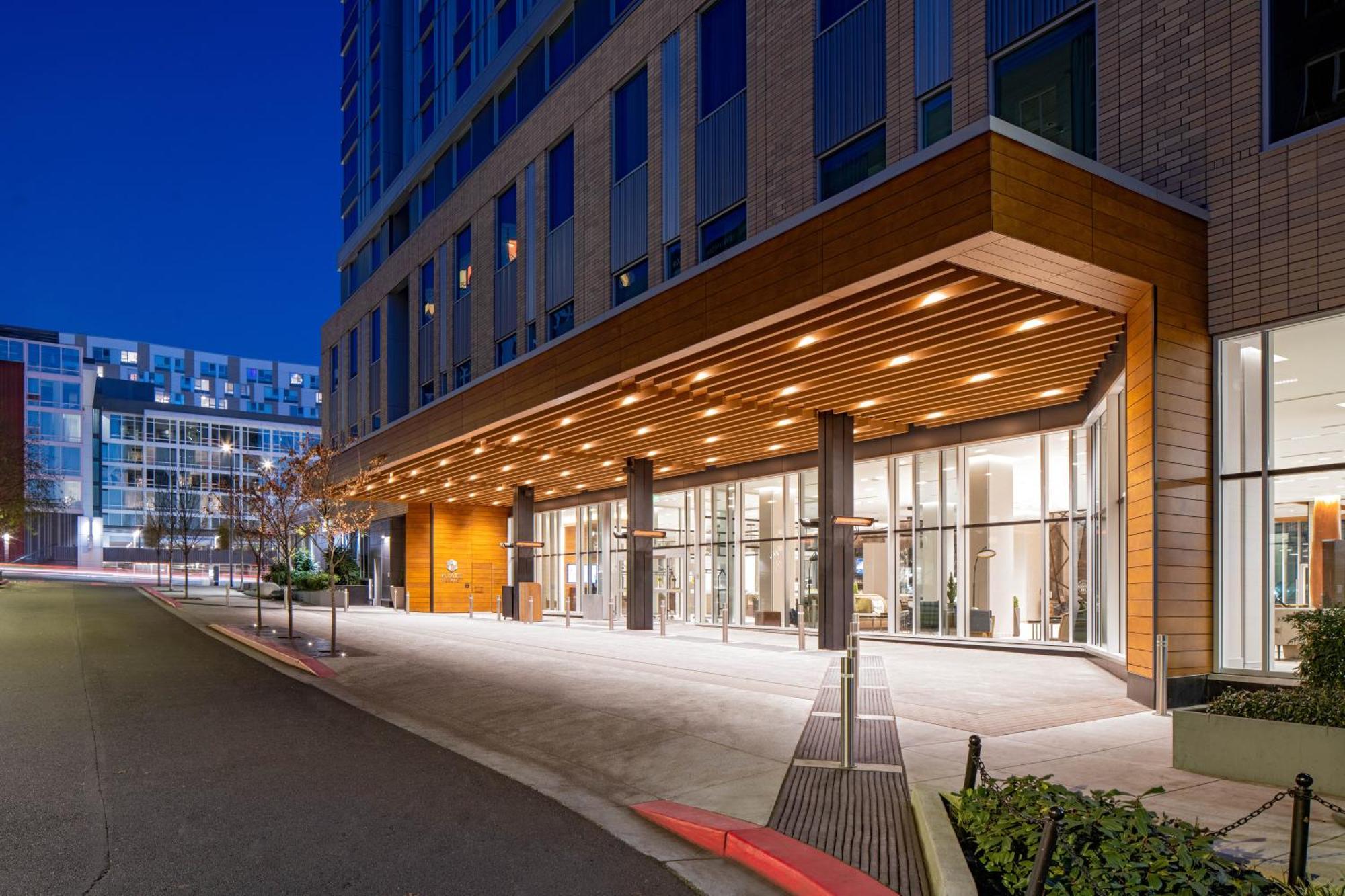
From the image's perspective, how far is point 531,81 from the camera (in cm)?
3291

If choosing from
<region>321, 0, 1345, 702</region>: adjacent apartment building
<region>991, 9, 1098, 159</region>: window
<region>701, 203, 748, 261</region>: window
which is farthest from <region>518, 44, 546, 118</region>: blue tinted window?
<region>991, 9, 1098, 159</region>: window

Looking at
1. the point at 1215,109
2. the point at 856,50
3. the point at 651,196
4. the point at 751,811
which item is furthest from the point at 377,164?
the point at 751,811

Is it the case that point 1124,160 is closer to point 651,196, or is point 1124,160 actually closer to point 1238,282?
point 1238,282

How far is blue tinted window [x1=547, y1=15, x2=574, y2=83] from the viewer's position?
30453mm

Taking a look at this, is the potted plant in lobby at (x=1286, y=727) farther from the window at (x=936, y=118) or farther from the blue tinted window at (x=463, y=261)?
the blue tinted window at (x=463, y=261)

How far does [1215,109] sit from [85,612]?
113 ft

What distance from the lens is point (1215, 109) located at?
1309cm

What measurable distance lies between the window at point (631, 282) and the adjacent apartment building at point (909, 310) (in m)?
0.10

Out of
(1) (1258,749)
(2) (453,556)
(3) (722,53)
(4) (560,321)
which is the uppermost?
(3) (722,53)

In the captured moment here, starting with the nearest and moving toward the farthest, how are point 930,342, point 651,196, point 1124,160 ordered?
point 1124,160 < point 930,342 < point 651,196

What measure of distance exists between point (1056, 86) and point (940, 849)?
46.0 ft

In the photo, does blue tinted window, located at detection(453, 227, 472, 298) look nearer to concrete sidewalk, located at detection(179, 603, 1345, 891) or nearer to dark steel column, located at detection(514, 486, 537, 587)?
dark steel column, located at detection(514, 486, 537, 587)

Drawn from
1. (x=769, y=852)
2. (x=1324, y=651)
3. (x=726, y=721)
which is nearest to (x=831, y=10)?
(x=726, y=721)

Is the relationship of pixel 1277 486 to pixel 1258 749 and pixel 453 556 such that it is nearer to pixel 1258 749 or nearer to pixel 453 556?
pixel 1258 749
